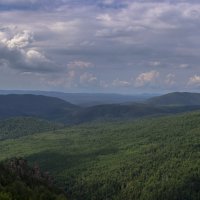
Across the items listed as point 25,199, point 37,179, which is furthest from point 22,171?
point 25,199

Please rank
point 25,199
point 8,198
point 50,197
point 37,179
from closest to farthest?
1. point 8,198
2. point 25,199
3. point 50,197
4. point 37,179

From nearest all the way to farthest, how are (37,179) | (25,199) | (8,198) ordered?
(8,198), (25,199), (37,179)

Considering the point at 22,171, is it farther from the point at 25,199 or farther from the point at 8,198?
the point at 8,198

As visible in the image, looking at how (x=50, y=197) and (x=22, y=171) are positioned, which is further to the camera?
(x=22, y=171)

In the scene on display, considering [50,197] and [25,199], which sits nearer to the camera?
[25,199]

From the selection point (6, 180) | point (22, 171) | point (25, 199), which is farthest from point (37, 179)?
point (25, 199)

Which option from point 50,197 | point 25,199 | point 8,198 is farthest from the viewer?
point 50,197

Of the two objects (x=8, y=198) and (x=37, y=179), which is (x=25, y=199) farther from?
(x=37, y=179)

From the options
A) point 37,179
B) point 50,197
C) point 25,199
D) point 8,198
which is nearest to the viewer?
point 8,198
